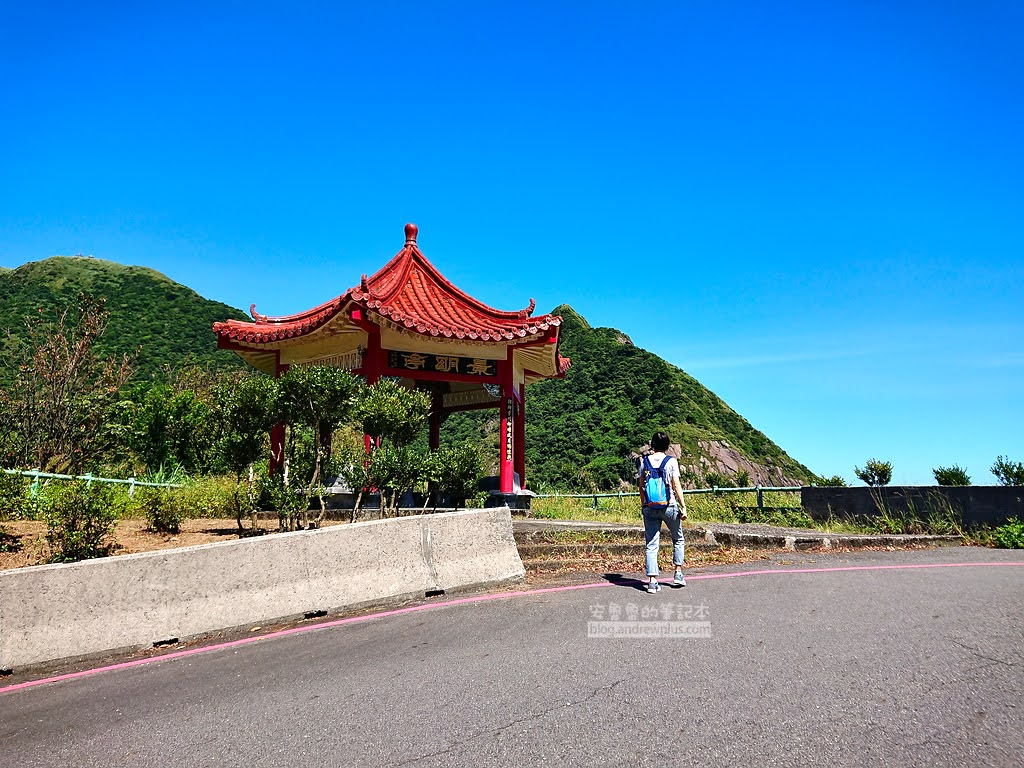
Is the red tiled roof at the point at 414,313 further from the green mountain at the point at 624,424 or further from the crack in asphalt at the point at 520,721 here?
the green mountain at the point at 624,424

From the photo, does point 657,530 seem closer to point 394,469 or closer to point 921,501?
point 394,469

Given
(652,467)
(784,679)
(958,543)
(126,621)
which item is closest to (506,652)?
(784,679)

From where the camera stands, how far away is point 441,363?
1379 cm

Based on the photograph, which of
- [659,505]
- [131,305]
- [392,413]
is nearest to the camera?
[659,505]

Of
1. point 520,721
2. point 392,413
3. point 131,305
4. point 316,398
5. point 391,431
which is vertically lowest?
point 520,721

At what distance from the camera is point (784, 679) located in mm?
4344

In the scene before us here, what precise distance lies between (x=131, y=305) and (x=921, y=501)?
5392cm

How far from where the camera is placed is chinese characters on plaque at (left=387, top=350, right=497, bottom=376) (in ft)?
43.8

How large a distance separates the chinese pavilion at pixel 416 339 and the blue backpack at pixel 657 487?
6.18 meters

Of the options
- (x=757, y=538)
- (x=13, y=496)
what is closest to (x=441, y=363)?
(x=757, y=538)

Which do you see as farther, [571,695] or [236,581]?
[236,581]

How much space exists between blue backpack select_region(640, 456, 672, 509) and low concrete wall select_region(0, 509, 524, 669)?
176cm

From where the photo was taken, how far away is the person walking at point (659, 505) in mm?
7105

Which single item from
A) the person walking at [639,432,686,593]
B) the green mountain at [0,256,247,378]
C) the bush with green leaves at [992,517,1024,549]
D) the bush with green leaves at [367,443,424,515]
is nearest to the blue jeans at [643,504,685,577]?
the person walking at [639,432,686,593]
